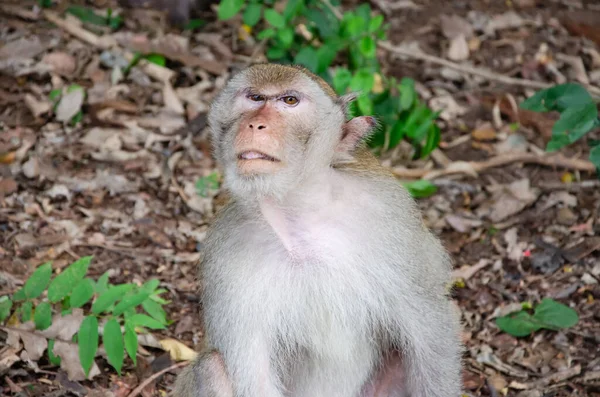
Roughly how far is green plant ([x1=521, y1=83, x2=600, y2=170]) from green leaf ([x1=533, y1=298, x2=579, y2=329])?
0.80 meters

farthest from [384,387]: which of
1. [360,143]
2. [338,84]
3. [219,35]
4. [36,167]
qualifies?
[219,35]

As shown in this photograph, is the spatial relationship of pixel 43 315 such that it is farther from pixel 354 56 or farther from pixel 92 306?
pixel 354 56

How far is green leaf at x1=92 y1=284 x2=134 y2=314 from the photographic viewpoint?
420 centimetres

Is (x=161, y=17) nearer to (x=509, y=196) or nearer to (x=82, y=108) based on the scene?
(x=82, y=108)

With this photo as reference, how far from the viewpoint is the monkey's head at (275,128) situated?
3453 mm

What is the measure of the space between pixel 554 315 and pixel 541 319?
0.25 feet

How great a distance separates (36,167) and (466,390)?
3140 mm

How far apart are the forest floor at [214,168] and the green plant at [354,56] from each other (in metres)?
0.27

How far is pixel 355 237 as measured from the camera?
3.69 meters

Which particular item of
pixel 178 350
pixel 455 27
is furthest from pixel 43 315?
pixel 455 27

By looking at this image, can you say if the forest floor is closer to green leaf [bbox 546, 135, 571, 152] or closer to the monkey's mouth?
green leaf [bbox 546, 135, 571, 152]

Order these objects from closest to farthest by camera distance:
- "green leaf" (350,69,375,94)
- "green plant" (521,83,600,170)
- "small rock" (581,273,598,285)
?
"green plant" (521,83,600,170) → "small rock" (581,273,598,285) → "green leaf" (350,69,375,94)

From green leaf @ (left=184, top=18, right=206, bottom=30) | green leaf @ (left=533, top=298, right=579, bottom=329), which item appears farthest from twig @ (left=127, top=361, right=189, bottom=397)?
green leaf @ (left=184, top=18, right=206, bottom=30)

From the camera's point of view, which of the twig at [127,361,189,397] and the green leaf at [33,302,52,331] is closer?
the green leaf at [33,302,52,331]
